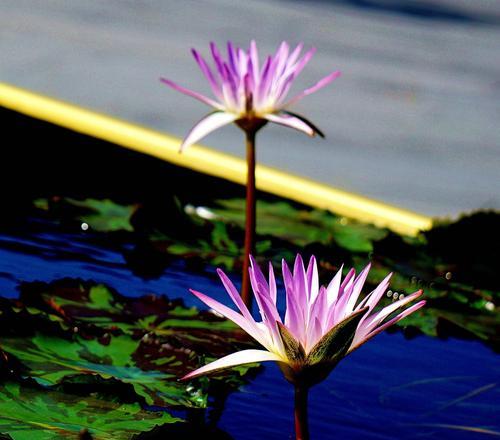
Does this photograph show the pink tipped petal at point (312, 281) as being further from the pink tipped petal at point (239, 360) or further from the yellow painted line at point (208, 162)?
the yellow painted line at point (208, 162)

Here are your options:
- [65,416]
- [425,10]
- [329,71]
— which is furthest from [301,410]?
[425,10]

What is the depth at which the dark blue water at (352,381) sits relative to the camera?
0.79 metres

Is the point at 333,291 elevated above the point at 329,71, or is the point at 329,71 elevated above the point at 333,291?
the point at 329,71

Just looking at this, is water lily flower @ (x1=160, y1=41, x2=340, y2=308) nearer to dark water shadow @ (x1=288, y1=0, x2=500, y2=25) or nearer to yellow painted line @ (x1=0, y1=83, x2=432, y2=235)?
yellow painted line @ (x1=0, y1=83, x2=432, y2=235)

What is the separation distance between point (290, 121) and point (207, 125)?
0.24ft

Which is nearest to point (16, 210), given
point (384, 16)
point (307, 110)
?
point (307, 110)

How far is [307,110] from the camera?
2.03 metres

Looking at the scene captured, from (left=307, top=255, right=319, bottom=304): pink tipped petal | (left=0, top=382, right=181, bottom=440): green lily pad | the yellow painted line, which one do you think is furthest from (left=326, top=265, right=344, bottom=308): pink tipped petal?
the yellow painted line

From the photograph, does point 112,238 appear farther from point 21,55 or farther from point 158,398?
point 21,55

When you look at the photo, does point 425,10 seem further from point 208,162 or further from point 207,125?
point 207,125

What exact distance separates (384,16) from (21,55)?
89 cm

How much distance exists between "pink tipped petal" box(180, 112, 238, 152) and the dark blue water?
0.20m

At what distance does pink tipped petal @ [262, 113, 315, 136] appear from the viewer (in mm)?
836

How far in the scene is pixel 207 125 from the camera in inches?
34.8
